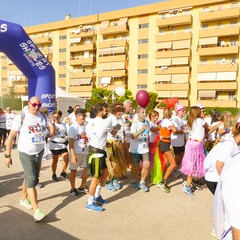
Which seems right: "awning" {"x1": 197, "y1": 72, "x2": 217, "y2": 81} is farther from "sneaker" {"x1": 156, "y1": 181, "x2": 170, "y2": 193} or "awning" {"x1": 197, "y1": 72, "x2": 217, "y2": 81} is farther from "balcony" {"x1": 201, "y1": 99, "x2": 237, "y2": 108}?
"sneaker" {"x1": 156, "y1": 181, "x2": 170, "y2": 193}

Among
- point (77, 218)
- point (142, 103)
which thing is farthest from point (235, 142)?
point (142, 103)

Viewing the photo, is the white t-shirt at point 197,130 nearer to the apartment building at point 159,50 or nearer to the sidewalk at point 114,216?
the sidewalk at point 114,216

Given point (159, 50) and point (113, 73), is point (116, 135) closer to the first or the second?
point (159, 50)

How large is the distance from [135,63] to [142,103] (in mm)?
40101

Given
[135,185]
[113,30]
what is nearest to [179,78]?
[113,30]

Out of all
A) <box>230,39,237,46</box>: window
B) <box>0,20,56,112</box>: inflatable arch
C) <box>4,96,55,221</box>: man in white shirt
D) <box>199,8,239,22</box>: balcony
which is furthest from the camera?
<box>230,39,237,46</box>: window

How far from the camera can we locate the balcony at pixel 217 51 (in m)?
37.6

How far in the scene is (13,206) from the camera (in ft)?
14.7

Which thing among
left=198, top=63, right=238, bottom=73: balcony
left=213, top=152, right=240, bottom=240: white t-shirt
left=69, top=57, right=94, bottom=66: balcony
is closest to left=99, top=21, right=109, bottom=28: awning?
left=69, top=57, right=94, bottom=66: balcony

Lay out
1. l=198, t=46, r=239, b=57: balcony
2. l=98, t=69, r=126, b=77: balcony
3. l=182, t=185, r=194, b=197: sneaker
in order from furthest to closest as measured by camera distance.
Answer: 1. l=98, t=69, r=126, b=77: balcony
2. l=198, t=46, r=239, b=57: balcony
3. l=182, t=185, r=194, b=197: sneaker

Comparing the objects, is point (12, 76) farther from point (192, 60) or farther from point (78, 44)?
point (192, 60)

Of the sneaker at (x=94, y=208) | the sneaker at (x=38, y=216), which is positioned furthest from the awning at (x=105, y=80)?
the sneaker at (x=38, y=216)

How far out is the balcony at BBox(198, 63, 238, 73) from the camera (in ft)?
124

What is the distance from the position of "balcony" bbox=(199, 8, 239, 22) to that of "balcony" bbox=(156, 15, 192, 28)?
5.95 ft
